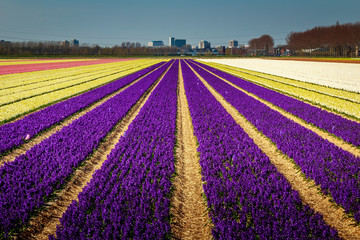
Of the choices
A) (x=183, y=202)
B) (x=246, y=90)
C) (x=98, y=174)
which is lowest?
(x=183, y=202)

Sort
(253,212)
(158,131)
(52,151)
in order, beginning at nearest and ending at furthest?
1. (253,212)
2. (52,151)
3. (158,131)

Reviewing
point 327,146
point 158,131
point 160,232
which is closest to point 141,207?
point 160,232

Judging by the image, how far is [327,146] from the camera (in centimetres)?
929

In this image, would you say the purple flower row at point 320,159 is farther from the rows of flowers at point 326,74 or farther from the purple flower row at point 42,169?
the rows of flowers at point 326,74

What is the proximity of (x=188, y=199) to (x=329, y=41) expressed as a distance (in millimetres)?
165323

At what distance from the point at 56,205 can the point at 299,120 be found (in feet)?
42.6

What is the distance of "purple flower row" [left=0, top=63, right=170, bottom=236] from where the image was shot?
5.43m

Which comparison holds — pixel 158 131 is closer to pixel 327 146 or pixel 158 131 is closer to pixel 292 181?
pixel 292 181

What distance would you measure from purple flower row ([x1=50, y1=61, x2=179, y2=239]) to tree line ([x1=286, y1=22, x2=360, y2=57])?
14938cm

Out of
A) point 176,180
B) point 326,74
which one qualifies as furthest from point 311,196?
point 326,74

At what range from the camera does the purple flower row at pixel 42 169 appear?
5.43 m

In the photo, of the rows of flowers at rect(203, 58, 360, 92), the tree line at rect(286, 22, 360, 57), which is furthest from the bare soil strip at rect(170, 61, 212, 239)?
the tree line at rect(286, 22, 360, 57)

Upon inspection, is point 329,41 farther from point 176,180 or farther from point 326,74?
point 176,180

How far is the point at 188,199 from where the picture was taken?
6.41m
